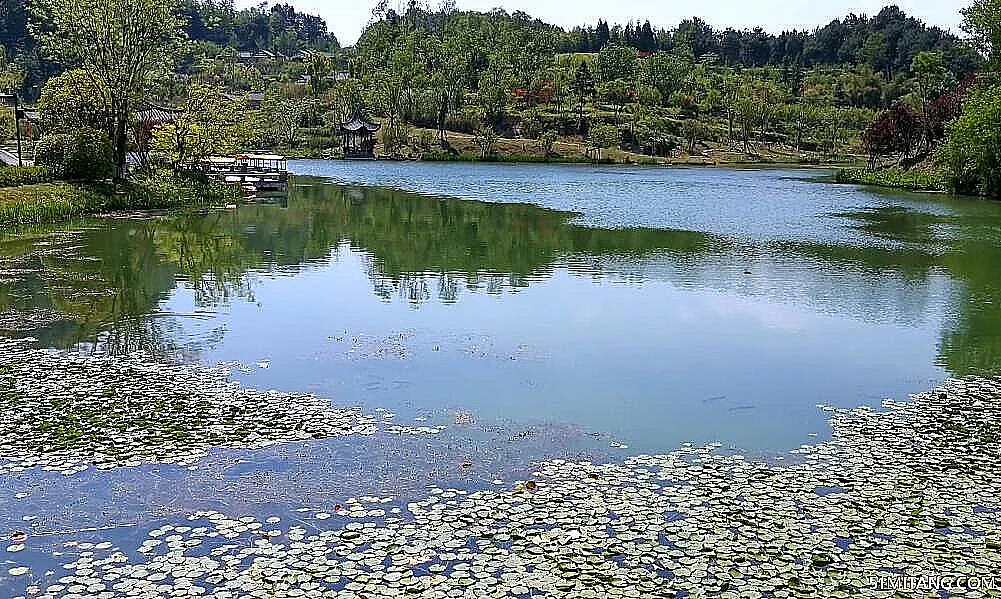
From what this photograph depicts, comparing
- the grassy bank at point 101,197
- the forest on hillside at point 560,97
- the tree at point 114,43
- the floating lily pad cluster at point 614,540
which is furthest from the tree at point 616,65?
the floating lily pad cluster at point 614,540

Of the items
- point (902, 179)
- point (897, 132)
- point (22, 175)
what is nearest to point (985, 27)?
point (902, 179)

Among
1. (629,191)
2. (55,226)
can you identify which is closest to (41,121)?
(55,226)

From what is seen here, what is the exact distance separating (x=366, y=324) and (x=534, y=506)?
705cm

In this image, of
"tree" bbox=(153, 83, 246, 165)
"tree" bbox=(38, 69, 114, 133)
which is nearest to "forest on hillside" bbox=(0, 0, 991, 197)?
"tree" bbox=(153, 83, 246, 165)

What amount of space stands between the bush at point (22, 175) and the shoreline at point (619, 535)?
21.7 meters

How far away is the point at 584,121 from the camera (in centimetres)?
9812

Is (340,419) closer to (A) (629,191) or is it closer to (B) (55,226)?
(B) (55,226)

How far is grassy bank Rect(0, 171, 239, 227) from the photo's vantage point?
83.4ft

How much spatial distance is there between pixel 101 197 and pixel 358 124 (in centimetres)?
6449

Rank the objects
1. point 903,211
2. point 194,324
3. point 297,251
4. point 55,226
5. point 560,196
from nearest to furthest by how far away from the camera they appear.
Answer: point 194,324 → point 297,251 → point 55,226 → point 903,211 → point 560,196

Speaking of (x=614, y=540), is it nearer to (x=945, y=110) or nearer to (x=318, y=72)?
(x=945, y=110)

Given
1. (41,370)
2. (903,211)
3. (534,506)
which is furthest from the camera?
(903,211)

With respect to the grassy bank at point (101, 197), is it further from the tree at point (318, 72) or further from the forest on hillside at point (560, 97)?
the tree at point (318, 72)

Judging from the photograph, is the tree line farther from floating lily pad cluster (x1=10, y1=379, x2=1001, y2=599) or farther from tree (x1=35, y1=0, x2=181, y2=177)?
floating lily pad cluster (x1=10, y1=379, x2=1001, y2=599)
